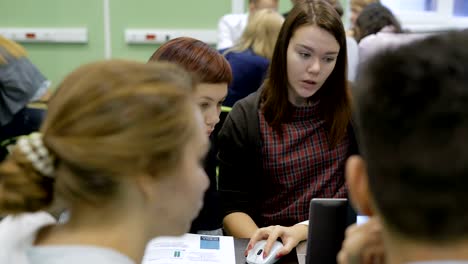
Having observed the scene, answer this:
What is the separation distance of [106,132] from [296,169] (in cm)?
113

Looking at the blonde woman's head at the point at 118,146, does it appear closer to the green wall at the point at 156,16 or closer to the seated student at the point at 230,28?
the seated student at the point at 230,28

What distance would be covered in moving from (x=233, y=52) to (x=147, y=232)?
243cm

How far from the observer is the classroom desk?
1.48 meters

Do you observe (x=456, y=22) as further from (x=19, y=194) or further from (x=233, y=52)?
(x=19, y=194)

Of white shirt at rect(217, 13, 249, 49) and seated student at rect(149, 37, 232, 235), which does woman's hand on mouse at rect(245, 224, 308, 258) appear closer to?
seated student at rect(149, 37, 232, 235)

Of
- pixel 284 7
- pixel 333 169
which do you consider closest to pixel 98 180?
pixel 333 169

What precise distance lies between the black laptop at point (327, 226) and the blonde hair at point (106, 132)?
1.61 ft

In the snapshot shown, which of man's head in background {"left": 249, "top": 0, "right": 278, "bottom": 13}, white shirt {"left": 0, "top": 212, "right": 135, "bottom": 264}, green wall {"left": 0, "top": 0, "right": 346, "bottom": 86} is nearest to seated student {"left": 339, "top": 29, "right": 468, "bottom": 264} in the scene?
white shirt {"left": 0, "top": 212, "right": 135, "bottom": 264}

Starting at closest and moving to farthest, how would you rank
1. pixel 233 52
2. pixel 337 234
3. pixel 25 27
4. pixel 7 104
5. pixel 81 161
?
pixel 81 161, pixel 337 234, pixel 7 104, pixel 233 52, pixel 25 27

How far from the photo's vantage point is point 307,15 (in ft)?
6.15

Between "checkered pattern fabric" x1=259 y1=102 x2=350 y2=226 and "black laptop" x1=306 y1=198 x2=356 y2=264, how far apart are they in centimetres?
56

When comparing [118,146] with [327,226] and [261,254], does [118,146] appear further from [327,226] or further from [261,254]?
[261,254]

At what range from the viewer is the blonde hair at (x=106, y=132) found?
2.70 ft

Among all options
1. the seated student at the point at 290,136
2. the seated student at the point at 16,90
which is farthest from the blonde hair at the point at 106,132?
the seated student at the point at 16,90
